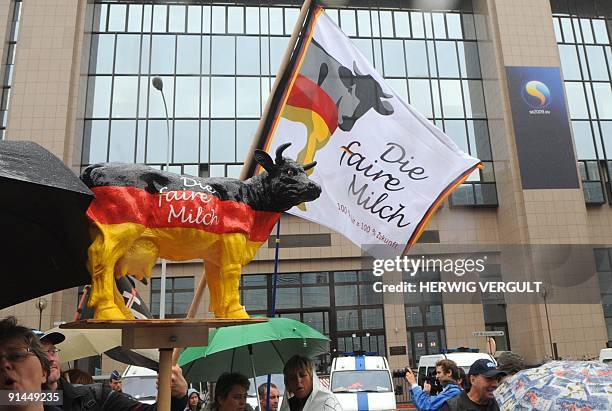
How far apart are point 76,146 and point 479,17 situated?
→ 2234 cm

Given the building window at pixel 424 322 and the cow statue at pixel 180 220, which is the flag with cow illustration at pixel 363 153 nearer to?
the cow statue at pixel 180 220

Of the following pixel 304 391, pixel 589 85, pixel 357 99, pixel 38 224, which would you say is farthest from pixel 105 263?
pixel 589 85

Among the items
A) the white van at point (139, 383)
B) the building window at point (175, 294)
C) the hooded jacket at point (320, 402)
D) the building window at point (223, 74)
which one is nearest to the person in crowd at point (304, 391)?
the hooded jacket at point (320, 402)

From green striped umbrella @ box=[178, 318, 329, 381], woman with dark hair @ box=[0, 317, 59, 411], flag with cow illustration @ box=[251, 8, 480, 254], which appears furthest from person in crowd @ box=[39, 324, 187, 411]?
flag with cow illustration @ box=[251, 8, 480, 254]

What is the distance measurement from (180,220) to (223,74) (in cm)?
2609

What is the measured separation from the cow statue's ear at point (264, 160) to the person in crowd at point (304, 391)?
5.76ft

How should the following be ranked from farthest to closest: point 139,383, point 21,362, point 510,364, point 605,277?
point 605,277
point 139,383
point 510,364
point 21,362

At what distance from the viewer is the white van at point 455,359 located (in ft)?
44.0

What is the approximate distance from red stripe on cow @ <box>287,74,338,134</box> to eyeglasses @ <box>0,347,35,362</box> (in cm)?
439

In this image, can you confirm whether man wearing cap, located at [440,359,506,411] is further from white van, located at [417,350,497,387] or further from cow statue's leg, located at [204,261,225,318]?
white van, located at [417,350,497,387]

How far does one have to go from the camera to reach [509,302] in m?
26.3

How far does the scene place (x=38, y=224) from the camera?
2.31 m

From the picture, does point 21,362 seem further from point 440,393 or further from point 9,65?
point 9,65

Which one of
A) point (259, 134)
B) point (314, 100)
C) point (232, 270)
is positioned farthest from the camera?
point (314, 100)
